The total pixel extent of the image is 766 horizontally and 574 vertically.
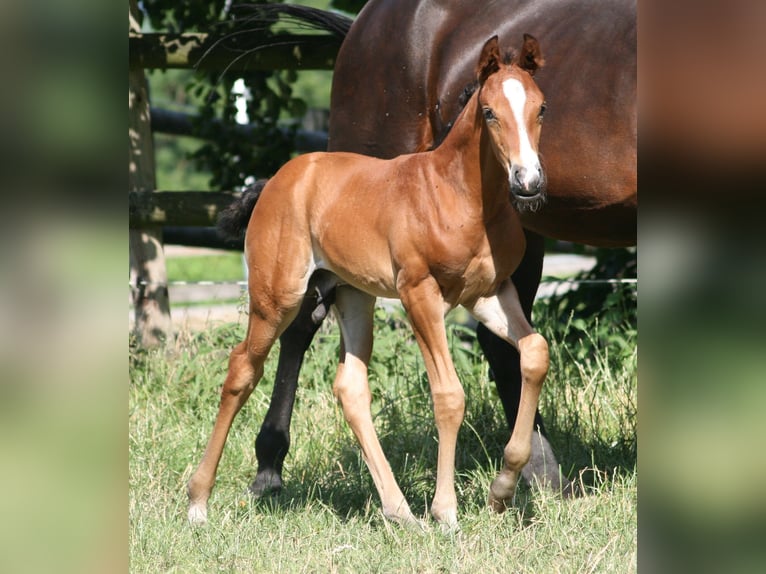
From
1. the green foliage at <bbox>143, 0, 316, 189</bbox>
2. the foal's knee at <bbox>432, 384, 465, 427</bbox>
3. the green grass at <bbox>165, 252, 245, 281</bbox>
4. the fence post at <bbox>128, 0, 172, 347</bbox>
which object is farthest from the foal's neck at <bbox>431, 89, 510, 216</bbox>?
the green grass at <bbox>165, 252, 245, 281</bbox>

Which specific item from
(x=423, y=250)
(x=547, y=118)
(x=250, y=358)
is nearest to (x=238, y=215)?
(x=250, y=358)

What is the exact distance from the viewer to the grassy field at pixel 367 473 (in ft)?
10.4

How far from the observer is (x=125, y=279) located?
3.81ft

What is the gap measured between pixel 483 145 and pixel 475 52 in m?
1.08

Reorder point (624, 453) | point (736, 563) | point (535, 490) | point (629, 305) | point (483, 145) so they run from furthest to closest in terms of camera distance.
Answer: point (629, 305), point (624, 453), point (535, 490), point (483, 145), point (736, 563)


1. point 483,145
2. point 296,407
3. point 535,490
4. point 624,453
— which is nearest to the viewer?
point 483,145

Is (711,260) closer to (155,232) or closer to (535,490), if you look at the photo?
(535,490)

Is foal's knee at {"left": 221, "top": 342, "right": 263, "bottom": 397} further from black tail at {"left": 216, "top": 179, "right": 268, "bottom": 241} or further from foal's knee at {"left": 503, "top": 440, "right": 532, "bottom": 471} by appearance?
foal's knee at {"left": 503, "top": 440, "right": 532, "bottom": 471}

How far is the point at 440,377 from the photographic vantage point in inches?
133

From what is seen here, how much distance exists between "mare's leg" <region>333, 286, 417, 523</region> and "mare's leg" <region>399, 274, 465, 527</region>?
167 millimetres

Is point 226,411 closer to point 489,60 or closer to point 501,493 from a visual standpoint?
point 501,493

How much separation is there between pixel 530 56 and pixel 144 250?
12.6ft

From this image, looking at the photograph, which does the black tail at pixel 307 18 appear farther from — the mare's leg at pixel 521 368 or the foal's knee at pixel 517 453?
the foal's knee at pixel 517 453

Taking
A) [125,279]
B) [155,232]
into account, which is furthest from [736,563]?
[155,232]
